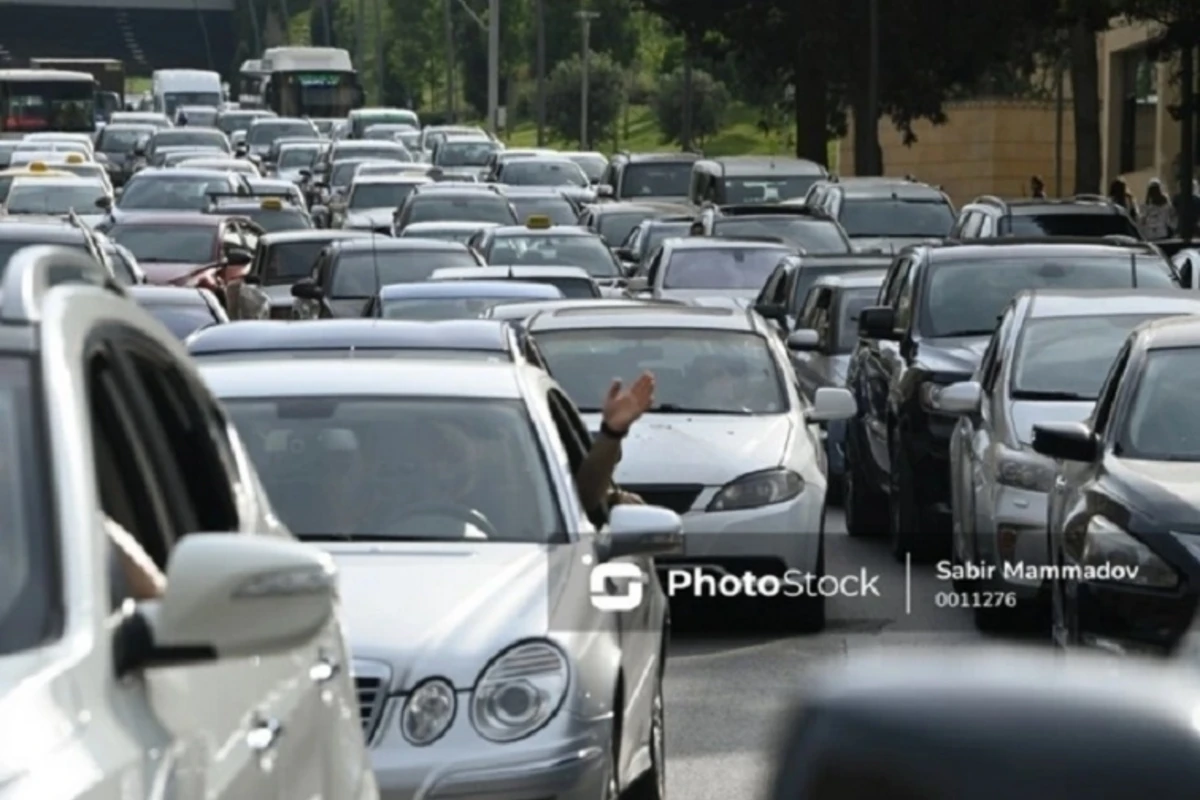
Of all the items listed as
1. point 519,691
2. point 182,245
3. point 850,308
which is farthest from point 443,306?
point 182,245

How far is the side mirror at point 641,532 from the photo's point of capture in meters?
8.55

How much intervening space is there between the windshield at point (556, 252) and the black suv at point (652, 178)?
51.2 ft

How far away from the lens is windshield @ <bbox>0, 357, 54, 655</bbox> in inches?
139

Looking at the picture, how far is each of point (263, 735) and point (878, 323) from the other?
14331mm

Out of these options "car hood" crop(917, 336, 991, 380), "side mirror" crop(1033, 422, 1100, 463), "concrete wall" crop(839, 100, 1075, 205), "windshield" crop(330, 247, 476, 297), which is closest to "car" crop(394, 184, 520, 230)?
"windshield" crop(330, 247, 476, 297)

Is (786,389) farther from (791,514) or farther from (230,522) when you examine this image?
(230,522)

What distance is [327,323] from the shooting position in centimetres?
1143

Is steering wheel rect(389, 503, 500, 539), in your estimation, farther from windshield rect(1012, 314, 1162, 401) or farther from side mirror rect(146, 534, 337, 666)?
windshield rect(1012, 314, 1162, 401)

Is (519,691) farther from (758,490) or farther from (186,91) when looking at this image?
(186,91)

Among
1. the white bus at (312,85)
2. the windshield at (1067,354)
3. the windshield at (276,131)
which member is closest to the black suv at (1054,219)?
the windshield at (1067,354)

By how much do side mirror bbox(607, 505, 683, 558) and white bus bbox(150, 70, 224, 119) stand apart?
97777mm

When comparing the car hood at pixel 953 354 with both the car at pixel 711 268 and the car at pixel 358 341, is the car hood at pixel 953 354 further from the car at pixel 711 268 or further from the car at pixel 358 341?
the car at pixel 711 268

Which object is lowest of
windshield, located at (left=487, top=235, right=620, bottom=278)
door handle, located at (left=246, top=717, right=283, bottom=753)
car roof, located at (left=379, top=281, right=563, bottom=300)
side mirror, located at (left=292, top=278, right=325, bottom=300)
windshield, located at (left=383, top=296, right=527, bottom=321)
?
windshield, located at (left=487, top=235, right=620, bottom=278)

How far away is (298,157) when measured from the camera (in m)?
69.1
